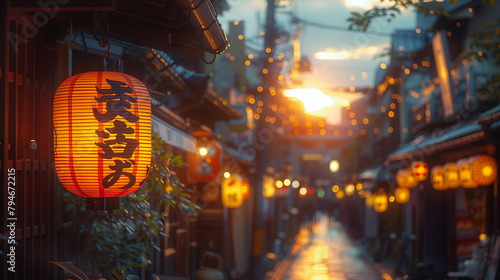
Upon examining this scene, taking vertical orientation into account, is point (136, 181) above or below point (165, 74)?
below

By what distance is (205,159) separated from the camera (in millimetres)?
17156

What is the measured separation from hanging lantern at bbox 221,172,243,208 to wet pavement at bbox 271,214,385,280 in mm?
6871

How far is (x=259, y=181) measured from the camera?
25375 millimetres

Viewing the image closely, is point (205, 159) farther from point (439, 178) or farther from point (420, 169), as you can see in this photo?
point (420, 169)

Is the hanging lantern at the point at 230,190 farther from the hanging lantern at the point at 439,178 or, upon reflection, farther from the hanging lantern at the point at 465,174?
the hanging lantern at the point at 465,174

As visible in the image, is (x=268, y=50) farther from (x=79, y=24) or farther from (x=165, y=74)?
(x=79, y=24)

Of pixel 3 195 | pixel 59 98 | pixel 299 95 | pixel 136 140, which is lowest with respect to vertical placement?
pixel 3 195

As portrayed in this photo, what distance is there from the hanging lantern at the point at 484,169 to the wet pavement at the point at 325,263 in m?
11.5

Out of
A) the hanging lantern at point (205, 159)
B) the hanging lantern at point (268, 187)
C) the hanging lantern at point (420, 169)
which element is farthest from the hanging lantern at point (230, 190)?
the hanging lantern at point (268, 187)

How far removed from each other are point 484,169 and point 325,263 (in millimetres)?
17325

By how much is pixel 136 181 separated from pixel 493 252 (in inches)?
439

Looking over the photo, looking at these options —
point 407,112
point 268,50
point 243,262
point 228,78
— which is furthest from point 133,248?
point 407,112

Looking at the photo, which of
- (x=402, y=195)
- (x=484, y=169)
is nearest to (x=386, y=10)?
(x=484, y=169)

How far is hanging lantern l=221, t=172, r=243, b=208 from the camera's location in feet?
68.5
